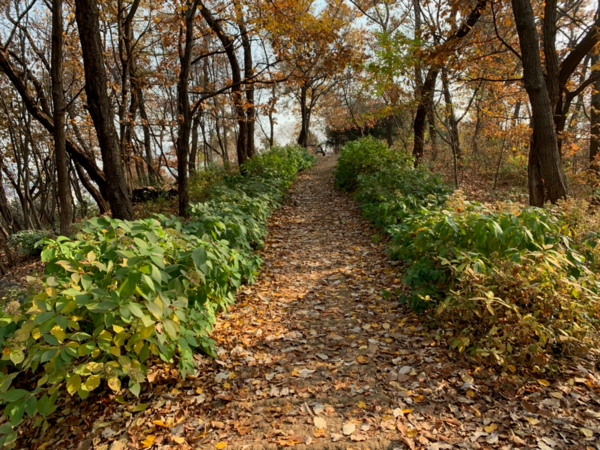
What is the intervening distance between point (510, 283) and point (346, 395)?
178cm

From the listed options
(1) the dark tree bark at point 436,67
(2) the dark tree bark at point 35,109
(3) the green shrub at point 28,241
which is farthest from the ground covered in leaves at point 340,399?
(3) the green shrub at point 28,241

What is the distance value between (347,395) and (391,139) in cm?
2587

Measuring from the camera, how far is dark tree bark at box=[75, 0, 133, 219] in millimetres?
4805

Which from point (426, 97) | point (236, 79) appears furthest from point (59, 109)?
point (426, 97)

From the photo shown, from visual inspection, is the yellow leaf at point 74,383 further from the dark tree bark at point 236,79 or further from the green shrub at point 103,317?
the dark tree bark at point 236,79

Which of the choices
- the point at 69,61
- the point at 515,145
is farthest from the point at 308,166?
the point at 69,61

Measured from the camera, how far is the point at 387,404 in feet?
8.22

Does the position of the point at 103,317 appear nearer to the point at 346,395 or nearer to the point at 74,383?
the point at 74,383

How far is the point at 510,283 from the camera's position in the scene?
9.96 ft

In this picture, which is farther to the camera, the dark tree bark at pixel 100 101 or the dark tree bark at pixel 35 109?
the dark tree bark at pixel 35 109

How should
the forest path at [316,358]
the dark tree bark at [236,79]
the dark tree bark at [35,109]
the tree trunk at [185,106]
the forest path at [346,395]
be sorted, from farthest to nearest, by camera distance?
the dark tree bark at [236,79] < the dark tree bark at [35,109] < the tree trunk at [185,106] < the forest path at [316,358] < the forest path at [346,395]

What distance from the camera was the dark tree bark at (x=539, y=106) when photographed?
524 centimetres

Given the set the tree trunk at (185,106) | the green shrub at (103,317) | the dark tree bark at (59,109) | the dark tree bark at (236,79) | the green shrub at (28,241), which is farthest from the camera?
the green shrub at (28,241)

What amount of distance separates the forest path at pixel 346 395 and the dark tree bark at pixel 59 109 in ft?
12.2
